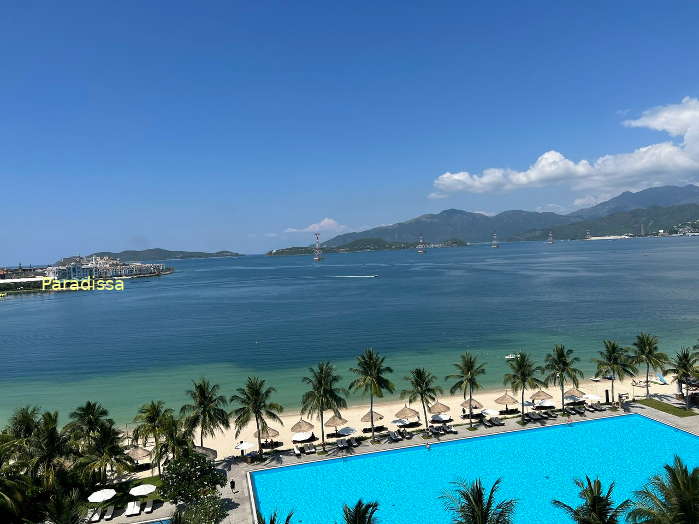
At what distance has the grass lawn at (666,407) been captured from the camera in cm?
3488

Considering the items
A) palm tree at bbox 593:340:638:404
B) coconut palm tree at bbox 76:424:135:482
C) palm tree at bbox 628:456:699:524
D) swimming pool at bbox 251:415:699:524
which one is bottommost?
swimming pool at bbox 251:415:699:524

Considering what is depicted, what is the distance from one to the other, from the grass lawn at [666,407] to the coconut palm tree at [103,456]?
43.8 meters

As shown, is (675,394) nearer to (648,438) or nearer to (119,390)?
(648,438)

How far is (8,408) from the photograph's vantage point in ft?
164

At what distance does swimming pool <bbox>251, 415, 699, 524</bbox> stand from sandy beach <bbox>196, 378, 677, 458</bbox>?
5974 millimetres

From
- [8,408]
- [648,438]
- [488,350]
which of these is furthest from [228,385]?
[648,438]

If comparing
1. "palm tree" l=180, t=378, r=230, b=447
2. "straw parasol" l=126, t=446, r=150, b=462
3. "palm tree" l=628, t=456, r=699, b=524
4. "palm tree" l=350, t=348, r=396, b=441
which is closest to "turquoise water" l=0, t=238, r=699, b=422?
"palm tree" l=350, t=348, r=396, b=441

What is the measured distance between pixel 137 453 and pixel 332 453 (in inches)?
591

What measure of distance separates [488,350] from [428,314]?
31380 millimetres

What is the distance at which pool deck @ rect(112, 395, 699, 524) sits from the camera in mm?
24638

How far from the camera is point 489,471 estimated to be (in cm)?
2841

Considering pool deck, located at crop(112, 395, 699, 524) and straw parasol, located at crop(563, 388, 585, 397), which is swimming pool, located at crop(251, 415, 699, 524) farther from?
straw parasol, located at crop(563, 388, 585, 397)

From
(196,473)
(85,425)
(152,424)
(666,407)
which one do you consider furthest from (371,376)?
(666,407)

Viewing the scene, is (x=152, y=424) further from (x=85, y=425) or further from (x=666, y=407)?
(x=666, y=407)
